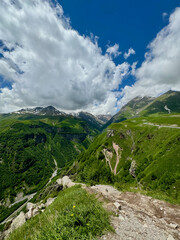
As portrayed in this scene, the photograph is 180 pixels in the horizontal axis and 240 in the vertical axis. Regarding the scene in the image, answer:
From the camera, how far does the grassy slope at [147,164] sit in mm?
32166

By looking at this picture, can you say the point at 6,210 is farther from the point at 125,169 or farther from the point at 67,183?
the point at 67,183

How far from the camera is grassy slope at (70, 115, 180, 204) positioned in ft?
106

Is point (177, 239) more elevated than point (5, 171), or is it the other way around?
point (177, 239)

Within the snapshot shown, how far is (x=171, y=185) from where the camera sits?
32469 millimetres

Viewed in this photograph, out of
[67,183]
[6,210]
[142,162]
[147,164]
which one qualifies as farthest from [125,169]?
[6,210]

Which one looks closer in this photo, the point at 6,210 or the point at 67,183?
the point at 67,183

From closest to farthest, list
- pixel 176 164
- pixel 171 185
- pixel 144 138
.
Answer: pixel 171 185, pixel 176 164, pixel 144 138

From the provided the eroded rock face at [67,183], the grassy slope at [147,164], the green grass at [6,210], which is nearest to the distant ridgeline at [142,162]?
the grassy slope at [147,164]

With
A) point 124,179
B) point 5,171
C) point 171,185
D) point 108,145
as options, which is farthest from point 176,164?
point 5,171

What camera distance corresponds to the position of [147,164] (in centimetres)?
5291

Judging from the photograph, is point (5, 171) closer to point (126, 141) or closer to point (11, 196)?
point (11, 196)

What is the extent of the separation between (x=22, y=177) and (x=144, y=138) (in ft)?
688

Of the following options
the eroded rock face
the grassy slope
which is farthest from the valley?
the eroded rock face

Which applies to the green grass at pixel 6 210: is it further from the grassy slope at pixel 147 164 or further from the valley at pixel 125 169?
the grassy slope at pixel 147 164
